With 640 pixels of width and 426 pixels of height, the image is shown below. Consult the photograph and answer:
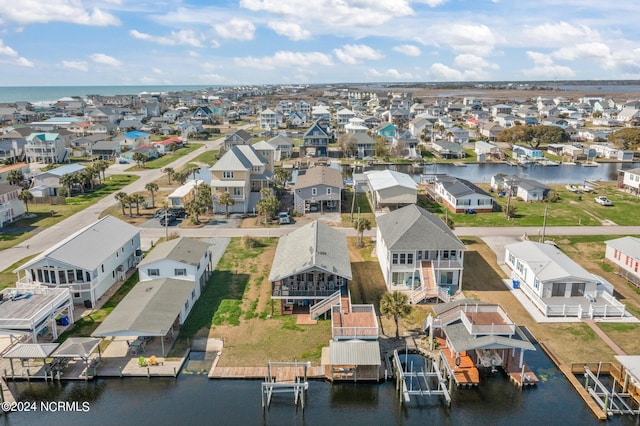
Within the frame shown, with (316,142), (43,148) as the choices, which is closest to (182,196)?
(316,142)

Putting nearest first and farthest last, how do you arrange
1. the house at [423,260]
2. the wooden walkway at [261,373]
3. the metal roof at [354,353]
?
1. the metal roof at [354,353]
2. the wooden walkway at [261,373]
3. the house at [423,260]

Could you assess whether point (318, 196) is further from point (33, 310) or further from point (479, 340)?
point (33, 310)

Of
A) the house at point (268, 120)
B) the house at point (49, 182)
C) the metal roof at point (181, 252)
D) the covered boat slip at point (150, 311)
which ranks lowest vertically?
the covered boat slip at point (150, 311)

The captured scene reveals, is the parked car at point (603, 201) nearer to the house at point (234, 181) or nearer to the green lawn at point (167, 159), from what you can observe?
the house at point (234, 181)

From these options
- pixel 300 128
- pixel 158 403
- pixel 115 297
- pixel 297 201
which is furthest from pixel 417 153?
pixel 158 403

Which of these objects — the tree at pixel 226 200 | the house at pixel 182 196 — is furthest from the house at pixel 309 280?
the house at pixel 182 196

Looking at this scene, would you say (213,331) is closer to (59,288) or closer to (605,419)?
(59,288)
